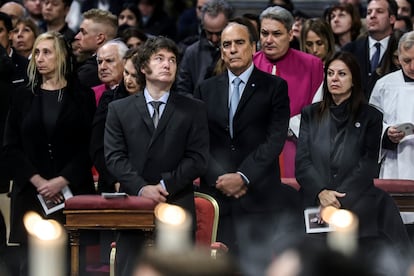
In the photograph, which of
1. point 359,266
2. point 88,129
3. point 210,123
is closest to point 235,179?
point 210,123

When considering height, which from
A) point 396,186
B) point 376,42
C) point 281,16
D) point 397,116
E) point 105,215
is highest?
point 281,16

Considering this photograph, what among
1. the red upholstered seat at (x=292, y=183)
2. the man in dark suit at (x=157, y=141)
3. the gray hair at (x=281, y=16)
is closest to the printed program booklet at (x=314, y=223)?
the red upholstered seat at (x=292, y=183)

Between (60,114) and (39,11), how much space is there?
542 cm

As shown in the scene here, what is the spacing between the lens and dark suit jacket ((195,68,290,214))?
7.91 meters

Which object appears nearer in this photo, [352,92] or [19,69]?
[352,92]

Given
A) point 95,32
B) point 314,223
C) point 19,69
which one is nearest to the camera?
point 314,223

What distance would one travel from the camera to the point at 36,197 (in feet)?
26.9

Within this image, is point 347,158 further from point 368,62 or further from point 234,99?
point 368,62

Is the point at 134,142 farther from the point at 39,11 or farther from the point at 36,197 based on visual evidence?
the point at 39,11

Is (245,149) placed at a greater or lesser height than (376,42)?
lesser

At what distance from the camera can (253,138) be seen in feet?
26.4

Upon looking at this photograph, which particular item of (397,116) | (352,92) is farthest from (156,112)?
(397,116)

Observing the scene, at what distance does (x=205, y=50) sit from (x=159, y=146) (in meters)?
3.05

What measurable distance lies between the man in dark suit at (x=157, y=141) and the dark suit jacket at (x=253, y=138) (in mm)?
514
